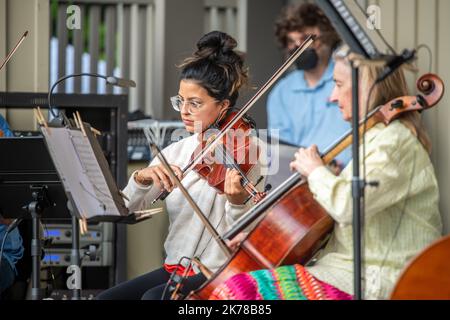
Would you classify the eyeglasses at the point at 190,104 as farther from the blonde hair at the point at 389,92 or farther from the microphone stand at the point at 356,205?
the microphone stand at the point at 356,205

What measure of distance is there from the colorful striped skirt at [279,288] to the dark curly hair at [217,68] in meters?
0.93

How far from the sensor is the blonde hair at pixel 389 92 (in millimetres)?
3033

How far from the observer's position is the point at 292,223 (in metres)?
3.04

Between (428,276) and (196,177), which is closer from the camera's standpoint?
(428,276)

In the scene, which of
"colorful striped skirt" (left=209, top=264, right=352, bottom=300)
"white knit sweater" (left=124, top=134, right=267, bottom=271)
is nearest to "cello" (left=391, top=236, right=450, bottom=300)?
"colorful striped skirt" (left=209, top=264, right=352, bottom=300)

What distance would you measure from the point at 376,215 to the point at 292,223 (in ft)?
0.84

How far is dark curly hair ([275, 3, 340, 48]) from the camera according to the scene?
5328 millimetres

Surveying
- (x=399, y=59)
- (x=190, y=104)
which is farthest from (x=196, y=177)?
(x=399, y=59)

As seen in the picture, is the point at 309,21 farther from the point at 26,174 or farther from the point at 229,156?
the point at 26,174

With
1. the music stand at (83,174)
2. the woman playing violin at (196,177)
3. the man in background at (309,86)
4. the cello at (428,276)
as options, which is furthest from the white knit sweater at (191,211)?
the man in background at (309,86)

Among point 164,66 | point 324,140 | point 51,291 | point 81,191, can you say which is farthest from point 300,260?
point 164,66

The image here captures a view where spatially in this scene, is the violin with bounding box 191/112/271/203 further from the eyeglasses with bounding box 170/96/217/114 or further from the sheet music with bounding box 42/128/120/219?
the sheet music with bounding box 42/128/120/219

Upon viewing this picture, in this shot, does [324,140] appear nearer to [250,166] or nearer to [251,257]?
[250,166]

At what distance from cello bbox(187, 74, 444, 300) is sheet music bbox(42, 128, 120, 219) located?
429 millimetres
